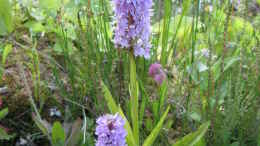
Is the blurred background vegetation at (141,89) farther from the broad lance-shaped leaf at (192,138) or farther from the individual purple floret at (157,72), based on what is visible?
the broad lance-shaped leaf at (192,138)

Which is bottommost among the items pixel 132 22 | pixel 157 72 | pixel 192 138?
pixel 192 138

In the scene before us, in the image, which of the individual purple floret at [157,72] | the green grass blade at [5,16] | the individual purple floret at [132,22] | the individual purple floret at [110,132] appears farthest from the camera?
the green grass blade at [5,16]

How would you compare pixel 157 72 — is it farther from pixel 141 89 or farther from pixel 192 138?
pixel 192 138

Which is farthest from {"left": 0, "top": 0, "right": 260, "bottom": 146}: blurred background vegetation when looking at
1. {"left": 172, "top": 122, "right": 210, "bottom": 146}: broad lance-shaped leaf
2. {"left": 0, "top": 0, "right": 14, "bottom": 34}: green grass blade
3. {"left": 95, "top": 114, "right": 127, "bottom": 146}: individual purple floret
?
{"left": 95, "top": 114, "right": 127, "bottom": 146}: individual purple floret

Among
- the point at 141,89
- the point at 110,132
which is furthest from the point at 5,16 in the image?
the point at 110,132

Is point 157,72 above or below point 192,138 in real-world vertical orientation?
above

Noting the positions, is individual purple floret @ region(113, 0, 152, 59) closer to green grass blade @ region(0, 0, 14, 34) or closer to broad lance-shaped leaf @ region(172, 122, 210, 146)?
broad lance-shaped leaf @ region(172, 122, 210, 146)

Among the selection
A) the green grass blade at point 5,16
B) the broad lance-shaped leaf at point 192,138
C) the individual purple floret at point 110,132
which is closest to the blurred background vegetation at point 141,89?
the green grass blade at point 5,16
